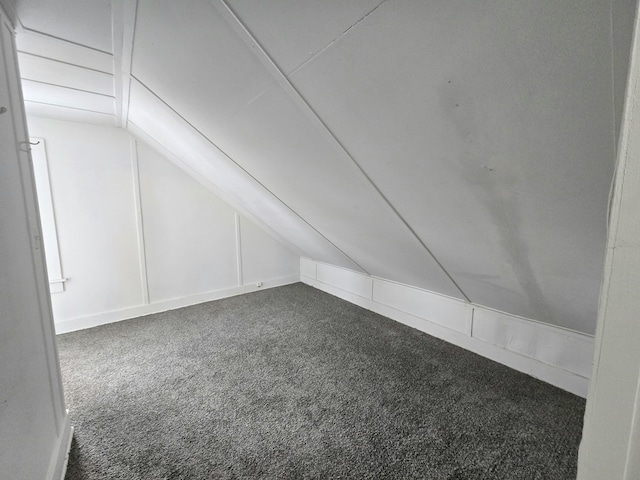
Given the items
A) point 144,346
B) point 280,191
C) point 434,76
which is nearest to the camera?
point 434,76

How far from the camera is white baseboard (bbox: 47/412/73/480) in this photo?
1.13m

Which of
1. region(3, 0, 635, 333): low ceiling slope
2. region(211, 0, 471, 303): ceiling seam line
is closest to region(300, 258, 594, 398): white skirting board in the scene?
region(3, 0, 635, 333): low ceiling slope

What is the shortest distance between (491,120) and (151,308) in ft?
11.8

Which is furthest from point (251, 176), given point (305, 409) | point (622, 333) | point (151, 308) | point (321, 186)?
point (622, 333)

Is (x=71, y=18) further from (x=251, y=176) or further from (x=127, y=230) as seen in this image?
(x=127, y=230)

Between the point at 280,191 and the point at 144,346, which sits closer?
the point at 280,191

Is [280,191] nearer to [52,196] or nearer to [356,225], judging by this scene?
[356,225]

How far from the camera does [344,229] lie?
2.24 metres

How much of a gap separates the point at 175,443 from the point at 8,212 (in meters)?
1.27

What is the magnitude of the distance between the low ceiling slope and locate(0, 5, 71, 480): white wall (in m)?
0.55

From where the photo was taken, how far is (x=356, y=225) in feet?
6.64

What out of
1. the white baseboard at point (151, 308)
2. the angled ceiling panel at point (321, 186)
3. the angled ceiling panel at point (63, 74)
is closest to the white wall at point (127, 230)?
the white baseboard at point (151, 308)

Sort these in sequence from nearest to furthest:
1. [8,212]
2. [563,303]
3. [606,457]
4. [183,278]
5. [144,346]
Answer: [606,457]
[8,212]
[563,303]
[144,346]
[183,278]

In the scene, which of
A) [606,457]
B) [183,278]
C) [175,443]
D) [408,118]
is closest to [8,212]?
[175,443]
